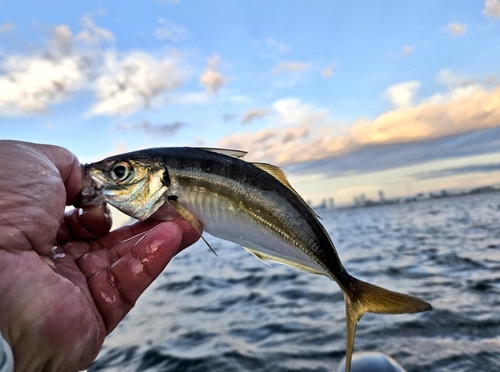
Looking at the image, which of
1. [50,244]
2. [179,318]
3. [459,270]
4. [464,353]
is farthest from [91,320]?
[459,270]

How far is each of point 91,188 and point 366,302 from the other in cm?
274

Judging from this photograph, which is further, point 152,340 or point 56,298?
point 152,340

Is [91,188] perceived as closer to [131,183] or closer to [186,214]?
[131,183]

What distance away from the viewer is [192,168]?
3.58 metres

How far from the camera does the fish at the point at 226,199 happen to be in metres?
3.47

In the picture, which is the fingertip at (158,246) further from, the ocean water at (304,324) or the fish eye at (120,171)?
the ocean water at (304,324)

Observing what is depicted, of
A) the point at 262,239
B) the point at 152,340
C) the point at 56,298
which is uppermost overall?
the point at 262,239

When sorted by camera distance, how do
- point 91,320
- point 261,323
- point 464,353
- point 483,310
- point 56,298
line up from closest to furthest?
point 56,298 < point 91,320 < point 464,353 < point 483,310 < point 261,323

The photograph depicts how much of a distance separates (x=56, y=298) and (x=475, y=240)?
58.9 feet

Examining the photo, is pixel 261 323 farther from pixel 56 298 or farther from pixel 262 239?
pixel 56 298

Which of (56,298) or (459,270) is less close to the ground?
(56,298)

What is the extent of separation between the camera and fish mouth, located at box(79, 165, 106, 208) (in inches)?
141

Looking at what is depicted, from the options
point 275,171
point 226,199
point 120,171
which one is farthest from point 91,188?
point 275,171

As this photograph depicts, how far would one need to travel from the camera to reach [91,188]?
362 cm
